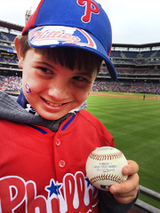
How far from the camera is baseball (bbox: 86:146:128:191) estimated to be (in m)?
1.15

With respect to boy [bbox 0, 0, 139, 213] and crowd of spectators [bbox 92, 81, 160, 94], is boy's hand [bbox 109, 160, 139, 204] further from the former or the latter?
crowd of spectators [bbox 92, 81, 160, 94]

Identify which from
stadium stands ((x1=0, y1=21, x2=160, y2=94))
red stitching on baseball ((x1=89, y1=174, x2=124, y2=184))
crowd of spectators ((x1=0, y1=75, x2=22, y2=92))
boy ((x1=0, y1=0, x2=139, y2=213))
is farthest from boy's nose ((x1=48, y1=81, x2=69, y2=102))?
stadium stands ((x1=0, y1=21, x2=160, y2=94))

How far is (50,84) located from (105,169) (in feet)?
2.57

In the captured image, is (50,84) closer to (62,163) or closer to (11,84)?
(62,163)

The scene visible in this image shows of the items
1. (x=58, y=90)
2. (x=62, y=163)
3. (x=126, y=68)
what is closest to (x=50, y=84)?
(x=58, y=90)

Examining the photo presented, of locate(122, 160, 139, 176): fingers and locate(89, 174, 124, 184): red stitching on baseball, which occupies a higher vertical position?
locate(122, 160, 139, 176): fingers

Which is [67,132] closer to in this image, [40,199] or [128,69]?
[40,199]

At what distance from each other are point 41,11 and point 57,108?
0.69 meters

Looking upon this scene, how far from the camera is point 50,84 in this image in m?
1.01

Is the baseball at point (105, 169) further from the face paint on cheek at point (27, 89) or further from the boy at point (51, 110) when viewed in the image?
the face paint on cheek at point (27, 89)

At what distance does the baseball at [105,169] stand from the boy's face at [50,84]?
467 mm

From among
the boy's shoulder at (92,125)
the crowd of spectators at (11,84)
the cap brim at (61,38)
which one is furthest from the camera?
the crowd of spectators at (11,84)

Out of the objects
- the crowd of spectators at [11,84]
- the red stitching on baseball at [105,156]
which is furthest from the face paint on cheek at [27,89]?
the crowd of spectators at [11,84]

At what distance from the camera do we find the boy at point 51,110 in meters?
0.94
